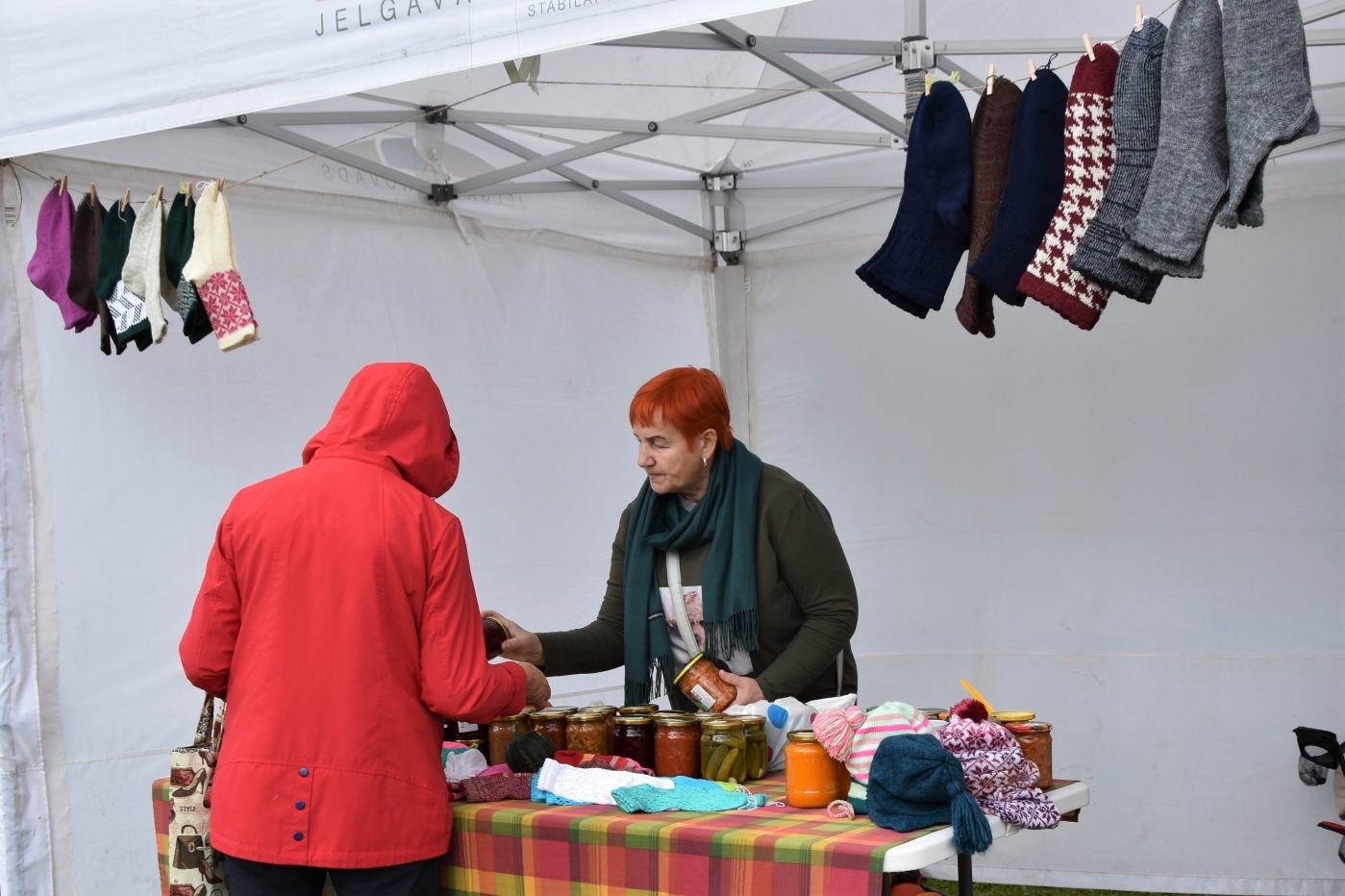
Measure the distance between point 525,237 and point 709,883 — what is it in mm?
2912

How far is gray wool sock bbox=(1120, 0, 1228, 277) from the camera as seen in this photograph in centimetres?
181

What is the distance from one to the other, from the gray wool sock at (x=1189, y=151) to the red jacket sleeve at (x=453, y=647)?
112cm

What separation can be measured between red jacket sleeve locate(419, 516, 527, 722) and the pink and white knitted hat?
0.55 metres

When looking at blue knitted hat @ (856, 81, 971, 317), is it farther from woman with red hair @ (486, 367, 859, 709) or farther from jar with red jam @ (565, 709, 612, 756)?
jar with red jam @ (565, 709, 612, 756)

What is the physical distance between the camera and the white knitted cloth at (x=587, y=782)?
195 centimetres

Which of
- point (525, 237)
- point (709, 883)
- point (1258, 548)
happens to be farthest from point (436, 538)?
point (1258, 548)

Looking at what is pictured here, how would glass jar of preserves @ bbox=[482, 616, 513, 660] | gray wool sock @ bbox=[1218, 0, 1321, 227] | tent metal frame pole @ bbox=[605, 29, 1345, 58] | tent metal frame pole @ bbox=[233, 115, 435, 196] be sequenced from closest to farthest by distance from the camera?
gray wool sock @ bbox=[1218, 0, 1321, 227], glass jar of preserves @ bbox=[482, 616, 513, 660], tent metal frame pole @ bbox=[605, 29, 1345, 58], tent metal frame pole @ bbox=[233, 115, 435, 196]

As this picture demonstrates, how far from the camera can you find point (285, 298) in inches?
141

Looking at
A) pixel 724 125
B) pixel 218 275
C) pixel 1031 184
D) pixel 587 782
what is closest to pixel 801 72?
pixel 724 125

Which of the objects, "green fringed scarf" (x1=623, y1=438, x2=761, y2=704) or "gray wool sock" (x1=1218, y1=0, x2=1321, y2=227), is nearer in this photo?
"gray wool sock" (x1=1218, y1=0, x2=1321, y2=227)

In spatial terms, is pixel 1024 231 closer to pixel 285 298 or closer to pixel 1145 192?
pixel 1145 192

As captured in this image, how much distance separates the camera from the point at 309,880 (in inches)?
73.4

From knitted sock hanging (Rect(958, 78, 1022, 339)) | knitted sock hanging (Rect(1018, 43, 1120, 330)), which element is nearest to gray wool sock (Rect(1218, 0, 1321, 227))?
knitted sock hanging (Rect(1018, 43, 1120, 330))

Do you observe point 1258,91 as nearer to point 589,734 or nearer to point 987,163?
point 987,163
